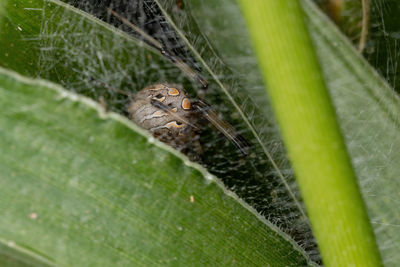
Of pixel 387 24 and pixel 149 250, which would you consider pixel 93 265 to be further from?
pixel 387 24

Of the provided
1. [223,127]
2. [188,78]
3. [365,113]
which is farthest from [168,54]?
[365,113]

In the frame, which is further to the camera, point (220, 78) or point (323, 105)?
point (220, 78)

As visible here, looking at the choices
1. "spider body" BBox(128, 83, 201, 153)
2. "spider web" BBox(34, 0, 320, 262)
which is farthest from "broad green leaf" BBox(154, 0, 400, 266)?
"spider body" BBox(128, 83, 201, 153)

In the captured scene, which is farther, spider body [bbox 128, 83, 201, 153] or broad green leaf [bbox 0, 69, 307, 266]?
spider body [bbox 128, 83, 201, 153]

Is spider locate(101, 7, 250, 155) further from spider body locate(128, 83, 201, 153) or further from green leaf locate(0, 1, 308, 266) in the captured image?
green leaf locate(0, 1, 308, 266)

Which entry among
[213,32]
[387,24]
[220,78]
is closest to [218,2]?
[213,32]

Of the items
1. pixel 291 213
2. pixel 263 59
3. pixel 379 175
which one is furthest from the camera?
pixel 291 213

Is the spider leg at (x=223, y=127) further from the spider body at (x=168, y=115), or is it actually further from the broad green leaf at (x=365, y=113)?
the broad green leaf at (x=365, y=113)

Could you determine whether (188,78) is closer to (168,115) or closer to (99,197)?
(168,115)
